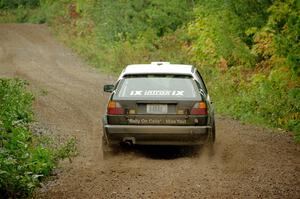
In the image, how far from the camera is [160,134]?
10.4 m

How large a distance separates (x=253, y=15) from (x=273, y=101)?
4.55 meters

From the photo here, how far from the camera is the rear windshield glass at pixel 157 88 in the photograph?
10.6m

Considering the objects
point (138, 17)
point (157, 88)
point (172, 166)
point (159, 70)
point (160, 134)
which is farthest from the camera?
point (138, 17)

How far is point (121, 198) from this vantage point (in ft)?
26.9

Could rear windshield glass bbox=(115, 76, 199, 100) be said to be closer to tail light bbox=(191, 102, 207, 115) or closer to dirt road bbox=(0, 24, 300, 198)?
tail light bbox=(191, 102, 207, 115)

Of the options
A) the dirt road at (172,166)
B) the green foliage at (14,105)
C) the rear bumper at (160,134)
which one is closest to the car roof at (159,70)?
the rear bumper at (160,134)

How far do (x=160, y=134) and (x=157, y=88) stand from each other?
2.77 feet

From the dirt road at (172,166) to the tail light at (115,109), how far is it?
2.81 ft

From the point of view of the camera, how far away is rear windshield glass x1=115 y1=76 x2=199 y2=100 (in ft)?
34.8

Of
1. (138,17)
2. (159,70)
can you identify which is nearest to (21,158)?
(159,70)

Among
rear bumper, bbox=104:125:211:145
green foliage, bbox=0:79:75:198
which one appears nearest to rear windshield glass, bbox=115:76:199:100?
rear bumper, bbox=104:125:211:145

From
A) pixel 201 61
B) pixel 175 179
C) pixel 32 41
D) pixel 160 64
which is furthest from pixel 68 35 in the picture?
pixel 175 179

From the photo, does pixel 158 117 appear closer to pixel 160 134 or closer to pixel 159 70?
pixel 160 134

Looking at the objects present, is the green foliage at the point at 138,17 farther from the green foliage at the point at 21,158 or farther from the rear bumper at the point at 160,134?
the rear bumper at the point at 160,134
